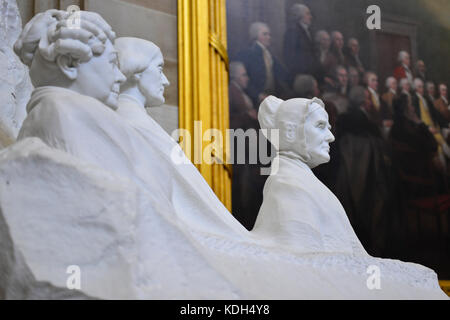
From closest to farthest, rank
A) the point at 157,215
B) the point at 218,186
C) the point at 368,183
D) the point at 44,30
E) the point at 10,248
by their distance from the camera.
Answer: the point at 10,248 < the point at 157,215 < the point at 44,30 < the point at 218,186 < the point at 368,183

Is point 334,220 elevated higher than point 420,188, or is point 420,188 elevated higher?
point 420,188

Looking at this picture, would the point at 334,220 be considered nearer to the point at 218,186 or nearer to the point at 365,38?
the point at 218,186

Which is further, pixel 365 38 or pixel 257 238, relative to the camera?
pixel 365 38

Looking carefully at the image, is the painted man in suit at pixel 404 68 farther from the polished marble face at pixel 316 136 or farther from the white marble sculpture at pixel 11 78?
the white marble sculpture at pixel 11 78

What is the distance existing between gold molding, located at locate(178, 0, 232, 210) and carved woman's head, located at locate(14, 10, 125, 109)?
3163mm

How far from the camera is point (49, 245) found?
8.64ft

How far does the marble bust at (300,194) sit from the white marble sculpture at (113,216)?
0.22 ft

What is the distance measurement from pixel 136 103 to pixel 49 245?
1.73 meters

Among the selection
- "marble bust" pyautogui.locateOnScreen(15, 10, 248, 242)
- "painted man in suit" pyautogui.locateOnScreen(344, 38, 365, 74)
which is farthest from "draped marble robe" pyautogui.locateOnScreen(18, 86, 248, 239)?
"painted man in suit" pyautogui.locateOnScreen(344, 38, 365, 74)

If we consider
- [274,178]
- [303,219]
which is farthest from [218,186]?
[303,219]

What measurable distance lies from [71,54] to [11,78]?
1953 millimetres

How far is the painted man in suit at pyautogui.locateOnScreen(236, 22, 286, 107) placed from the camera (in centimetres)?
877

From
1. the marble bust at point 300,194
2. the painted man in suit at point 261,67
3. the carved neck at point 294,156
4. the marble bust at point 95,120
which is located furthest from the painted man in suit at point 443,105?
the marble bust at point 95,120

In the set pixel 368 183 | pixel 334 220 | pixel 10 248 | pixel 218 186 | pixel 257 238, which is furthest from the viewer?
pixel 368 183
